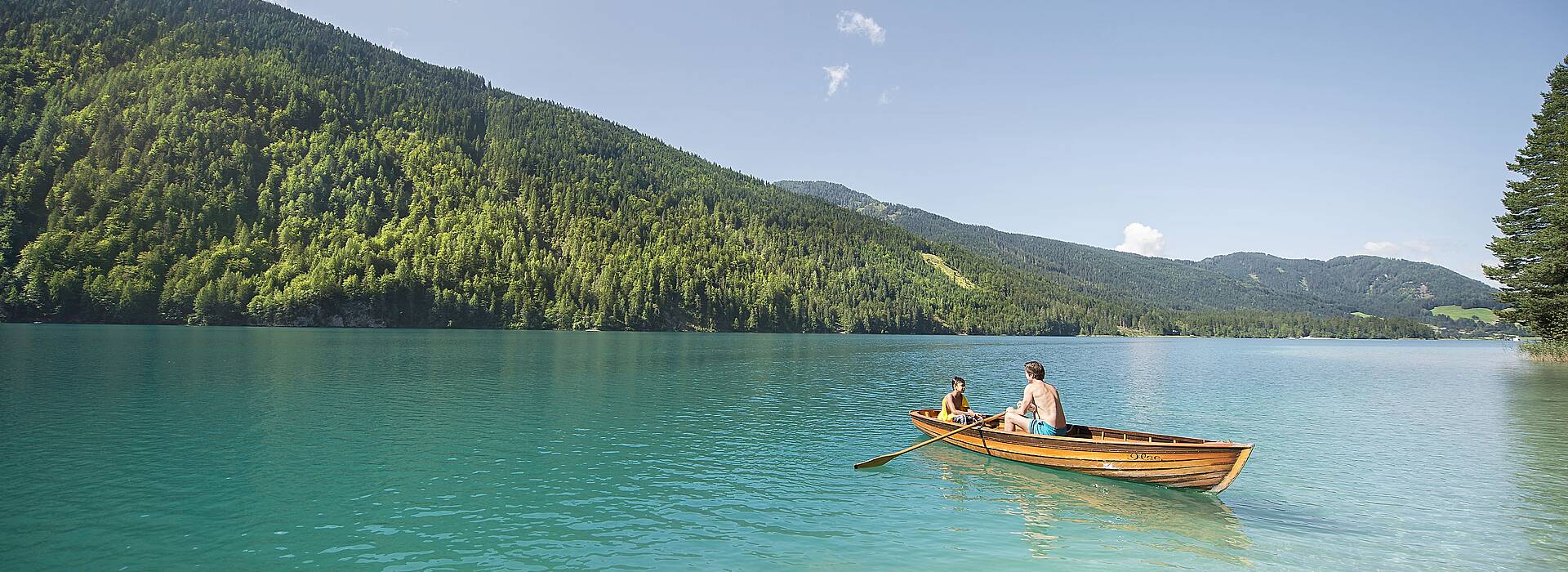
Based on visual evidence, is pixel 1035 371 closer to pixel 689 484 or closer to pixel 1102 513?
pixel 1102 513

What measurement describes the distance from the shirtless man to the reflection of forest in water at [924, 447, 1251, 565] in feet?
4.95

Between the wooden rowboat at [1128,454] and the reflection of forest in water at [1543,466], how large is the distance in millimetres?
6089

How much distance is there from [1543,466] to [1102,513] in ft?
64.9

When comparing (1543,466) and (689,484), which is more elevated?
(1543,466)

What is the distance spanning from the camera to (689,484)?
2214 cm

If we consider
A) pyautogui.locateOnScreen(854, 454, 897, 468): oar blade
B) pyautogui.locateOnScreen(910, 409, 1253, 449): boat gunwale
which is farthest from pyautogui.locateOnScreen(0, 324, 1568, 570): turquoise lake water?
pyautogui.locateOnScreen(910, 409, 1253, 449): boat gunwale

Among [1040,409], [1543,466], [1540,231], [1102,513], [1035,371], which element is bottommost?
[1102,513]

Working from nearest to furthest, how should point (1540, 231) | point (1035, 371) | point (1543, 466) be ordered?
point (1035, 371), point (1543, 466), point (1540, 231)

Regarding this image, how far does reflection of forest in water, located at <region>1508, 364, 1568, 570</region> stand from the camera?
17.0 m

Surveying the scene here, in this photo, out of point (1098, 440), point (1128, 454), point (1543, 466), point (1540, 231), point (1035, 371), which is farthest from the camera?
point (1540, 231)

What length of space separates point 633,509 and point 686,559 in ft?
14.6

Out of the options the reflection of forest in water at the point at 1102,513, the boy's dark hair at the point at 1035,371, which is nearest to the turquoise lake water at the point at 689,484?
the reflection of forest in water at the point at 1102,513

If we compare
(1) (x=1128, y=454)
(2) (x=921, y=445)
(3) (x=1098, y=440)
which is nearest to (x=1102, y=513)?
(1) (x=1128, y=454)

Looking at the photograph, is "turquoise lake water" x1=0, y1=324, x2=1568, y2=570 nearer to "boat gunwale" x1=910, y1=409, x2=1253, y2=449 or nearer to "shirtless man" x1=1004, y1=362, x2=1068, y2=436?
"boat gunwale" x1=910, y1=409, x2=1253, y2=449
